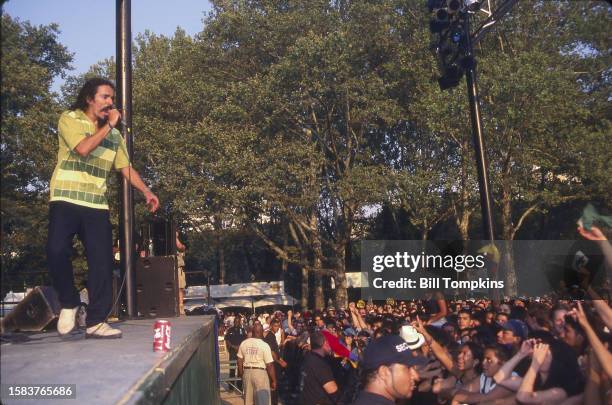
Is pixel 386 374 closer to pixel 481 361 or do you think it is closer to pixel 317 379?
pixel 481 361

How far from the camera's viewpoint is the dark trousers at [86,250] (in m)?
4.74

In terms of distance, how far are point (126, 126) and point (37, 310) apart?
272 centimetres

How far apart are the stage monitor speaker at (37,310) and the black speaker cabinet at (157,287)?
2.56 meters

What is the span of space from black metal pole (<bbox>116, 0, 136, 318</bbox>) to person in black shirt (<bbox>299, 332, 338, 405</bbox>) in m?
3.02

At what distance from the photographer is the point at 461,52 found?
11383mm

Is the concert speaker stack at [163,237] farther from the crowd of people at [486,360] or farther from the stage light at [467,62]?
the stage light at [467,62]

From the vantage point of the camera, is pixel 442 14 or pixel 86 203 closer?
pixel 86 203

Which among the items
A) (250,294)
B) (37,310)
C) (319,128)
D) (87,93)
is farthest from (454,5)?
(250,294)

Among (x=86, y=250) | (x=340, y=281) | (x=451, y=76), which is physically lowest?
(x=340, y=281)

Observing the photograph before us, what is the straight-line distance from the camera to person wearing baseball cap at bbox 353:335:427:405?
4.03 m

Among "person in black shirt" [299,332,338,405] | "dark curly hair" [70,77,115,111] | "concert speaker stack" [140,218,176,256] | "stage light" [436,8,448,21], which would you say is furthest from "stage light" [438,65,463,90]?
"dark curly hair" [70,77,115,111]

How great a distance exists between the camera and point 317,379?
9.68 m

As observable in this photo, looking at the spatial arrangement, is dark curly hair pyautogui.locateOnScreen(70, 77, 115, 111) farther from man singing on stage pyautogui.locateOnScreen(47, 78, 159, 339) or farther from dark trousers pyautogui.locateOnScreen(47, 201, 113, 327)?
dark trousers pyautogui.locateOnScreen(47, 201, 113, 327)

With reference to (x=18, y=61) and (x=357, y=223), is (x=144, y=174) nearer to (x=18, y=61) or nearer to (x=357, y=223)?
(x=357, y=223)
